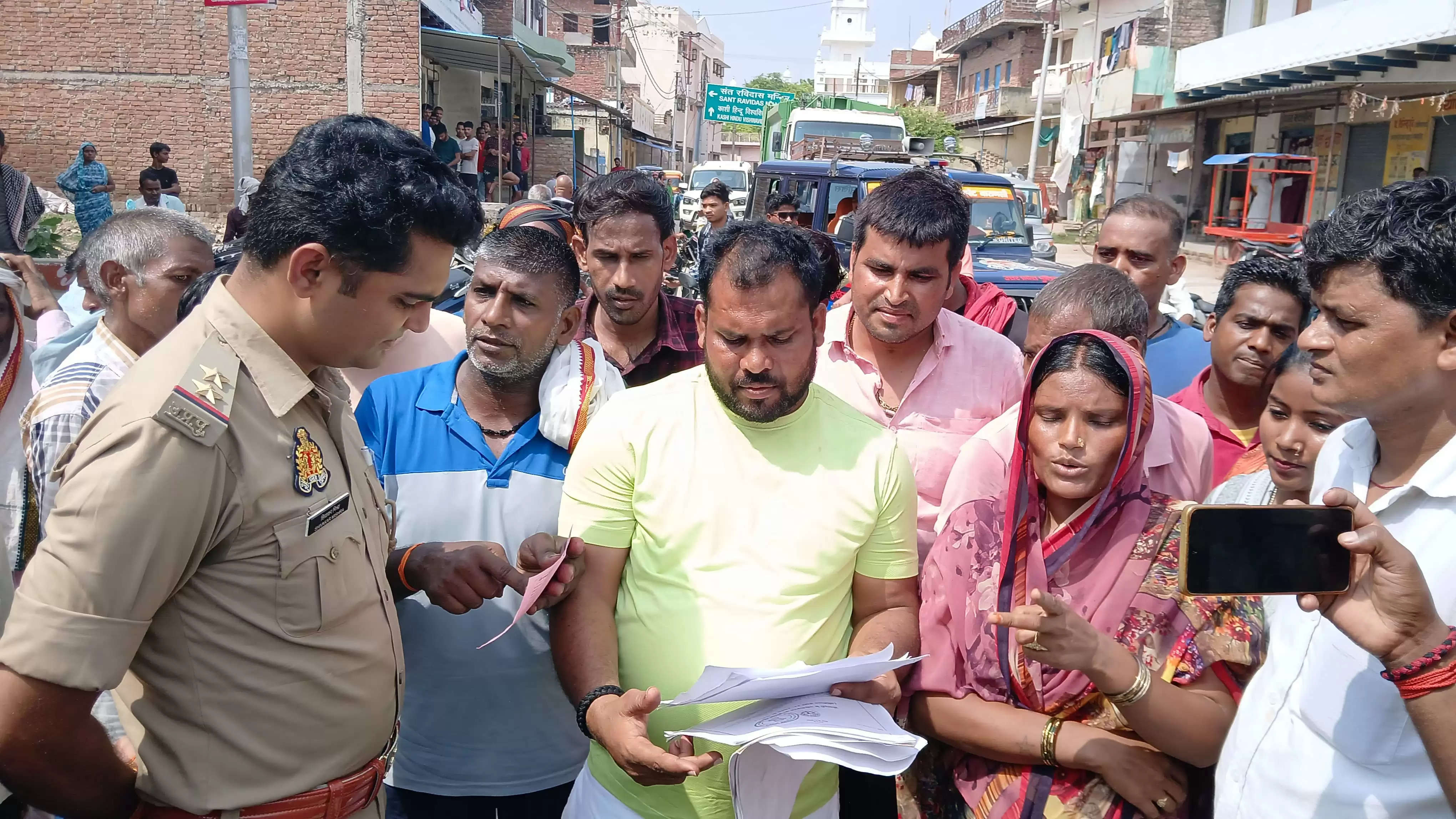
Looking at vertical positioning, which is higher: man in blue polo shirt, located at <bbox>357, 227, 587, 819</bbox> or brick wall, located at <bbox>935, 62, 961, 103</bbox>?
brick wall, located at <bbox>935, 62, 961, 103</bbox>

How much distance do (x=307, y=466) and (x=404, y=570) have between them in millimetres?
538

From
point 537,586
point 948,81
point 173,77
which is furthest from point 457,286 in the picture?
point 948,81

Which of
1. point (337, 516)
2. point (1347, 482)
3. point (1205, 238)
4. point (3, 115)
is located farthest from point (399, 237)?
point (1205, 238)

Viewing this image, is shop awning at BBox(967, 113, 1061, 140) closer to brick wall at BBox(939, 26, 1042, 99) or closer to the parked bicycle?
brick wall at BBox(939, 26, 1042, 99)

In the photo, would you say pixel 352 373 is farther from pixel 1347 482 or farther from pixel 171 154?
pixel 171 154

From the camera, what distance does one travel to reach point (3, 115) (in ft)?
48.6

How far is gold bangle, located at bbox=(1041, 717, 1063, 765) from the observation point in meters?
1.81

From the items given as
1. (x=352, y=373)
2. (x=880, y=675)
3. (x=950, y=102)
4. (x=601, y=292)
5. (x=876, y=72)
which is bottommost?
(x=880, y=675)

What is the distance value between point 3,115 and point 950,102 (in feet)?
117

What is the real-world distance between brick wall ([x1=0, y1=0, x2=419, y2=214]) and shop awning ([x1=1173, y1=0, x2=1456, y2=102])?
14.1m

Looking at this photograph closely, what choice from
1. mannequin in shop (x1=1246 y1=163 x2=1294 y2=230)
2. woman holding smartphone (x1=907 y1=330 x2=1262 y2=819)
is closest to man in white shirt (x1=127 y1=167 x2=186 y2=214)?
woman holding smartphone (x1=907 y1=330 x2=1262 y2=819)

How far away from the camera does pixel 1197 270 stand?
19.2 m

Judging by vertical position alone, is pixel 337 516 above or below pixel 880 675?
above

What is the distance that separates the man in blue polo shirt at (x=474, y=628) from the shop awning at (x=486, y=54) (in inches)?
499
